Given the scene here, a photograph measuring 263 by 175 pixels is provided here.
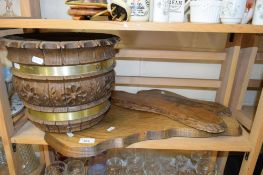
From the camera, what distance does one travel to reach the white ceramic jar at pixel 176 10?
0.50 metres

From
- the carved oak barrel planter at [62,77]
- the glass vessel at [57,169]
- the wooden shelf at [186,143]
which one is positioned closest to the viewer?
the carved oak barrel planter at [62,77]

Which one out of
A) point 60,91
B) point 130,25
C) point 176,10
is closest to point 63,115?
point 60,91

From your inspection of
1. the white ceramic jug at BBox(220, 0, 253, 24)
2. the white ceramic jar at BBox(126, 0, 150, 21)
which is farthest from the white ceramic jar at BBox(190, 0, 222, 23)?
the white ceramic jar at BBox(126, 0, 150, 21)

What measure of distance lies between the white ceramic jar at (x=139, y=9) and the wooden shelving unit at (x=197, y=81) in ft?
0.11

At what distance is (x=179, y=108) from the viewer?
2.25 ft

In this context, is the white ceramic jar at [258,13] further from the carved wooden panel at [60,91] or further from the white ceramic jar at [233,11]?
the carved wooden panel at [60,91]

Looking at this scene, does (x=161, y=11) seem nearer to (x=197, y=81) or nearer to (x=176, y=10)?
(x=176, y=10)

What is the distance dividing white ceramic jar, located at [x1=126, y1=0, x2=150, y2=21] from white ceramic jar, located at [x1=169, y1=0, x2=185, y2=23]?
0.06m

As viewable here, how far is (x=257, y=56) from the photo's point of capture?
764mm

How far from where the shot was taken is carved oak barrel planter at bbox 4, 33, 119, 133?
460 mm

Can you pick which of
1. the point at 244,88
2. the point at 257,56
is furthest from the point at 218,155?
the point at 257,56

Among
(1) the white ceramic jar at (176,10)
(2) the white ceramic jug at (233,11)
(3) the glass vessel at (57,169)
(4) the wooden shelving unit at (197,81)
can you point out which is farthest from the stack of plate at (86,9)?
(3) the glass vessel at (57,169)

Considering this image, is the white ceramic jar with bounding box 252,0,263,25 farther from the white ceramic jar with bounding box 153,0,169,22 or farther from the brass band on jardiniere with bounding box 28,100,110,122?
the brass band on jardiniere with bounding box 28,100,110,122

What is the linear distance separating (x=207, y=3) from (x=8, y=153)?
701 mm
